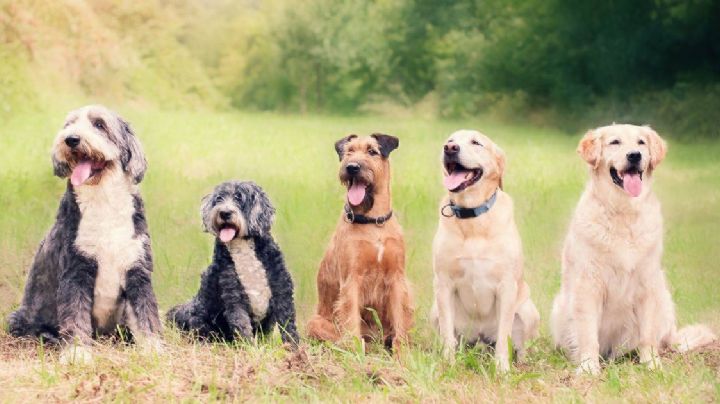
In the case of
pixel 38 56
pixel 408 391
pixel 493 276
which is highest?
pixel 38 56

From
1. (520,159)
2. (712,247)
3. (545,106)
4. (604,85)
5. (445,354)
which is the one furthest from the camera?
(545,106)

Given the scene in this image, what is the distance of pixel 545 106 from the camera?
66.3 ft

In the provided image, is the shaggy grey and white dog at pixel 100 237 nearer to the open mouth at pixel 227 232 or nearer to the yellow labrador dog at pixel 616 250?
the open mouth at pixel 227 232

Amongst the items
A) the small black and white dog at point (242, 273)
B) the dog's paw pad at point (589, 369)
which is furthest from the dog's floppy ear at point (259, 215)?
the dog's paw pad at point (589, 369)

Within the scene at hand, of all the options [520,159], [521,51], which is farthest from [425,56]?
[520,159]

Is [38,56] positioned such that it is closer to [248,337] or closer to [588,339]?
[248,337]

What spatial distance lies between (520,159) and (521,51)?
6.90 metres

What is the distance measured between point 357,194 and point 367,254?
362mm

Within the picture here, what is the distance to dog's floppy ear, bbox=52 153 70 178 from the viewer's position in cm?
543

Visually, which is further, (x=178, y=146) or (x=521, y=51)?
(x=521, y=51)

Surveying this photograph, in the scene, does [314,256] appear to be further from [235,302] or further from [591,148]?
[591,148]

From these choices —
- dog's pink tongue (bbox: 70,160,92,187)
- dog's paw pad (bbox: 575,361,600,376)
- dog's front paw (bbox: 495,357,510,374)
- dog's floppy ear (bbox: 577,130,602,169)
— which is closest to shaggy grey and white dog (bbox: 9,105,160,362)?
dog's pink tongue (bbox: 70,160,92,187)

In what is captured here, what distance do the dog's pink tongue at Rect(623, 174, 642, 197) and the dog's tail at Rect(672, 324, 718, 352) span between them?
43.2 inches

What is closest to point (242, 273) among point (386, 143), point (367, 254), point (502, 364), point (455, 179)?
point (367, 254)
